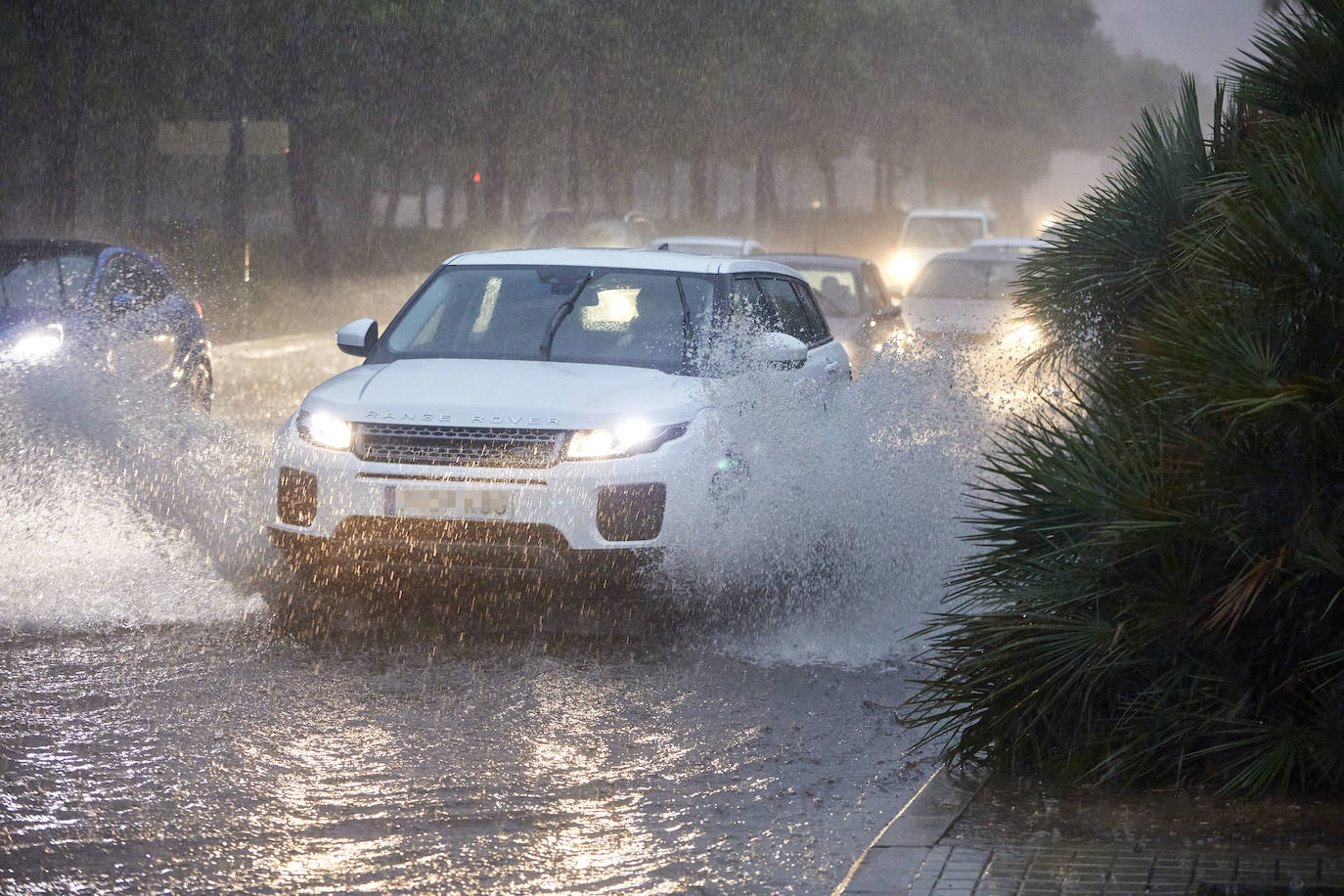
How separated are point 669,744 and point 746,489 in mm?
1979

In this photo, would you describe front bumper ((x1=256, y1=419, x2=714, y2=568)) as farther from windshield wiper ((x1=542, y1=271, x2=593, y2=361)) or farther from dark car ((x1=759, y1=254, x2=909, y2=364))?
dark car ((x1=759, y1=254, x2=909, y2=364))

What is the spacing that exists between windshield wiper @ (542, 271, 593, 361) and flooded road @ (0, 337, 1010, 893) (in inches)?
47.3

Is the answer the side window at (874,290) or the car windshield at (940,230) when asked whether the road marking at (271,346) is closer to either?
the side window at (874,290)

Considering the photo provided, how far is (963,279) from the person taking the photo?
18078 millimetres

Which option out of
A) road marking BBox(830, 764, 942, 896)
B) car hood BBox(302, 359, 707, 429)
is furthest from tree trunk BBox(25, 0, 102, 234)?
road marking BBox(830, 764, 942, 896)

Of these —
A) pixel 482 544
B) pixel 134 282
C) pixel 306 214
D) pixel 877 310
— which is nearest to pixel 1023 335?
pixel 482 544

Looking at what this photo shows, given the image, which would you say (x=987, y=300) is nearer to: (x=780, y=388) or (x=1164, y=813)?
(x=780, y=388)

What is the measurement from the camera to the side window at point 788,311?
9.20 metres

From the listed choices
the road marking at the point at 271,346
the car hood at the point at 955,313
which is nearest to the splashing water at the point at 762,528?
the car hood at the point at 955,313

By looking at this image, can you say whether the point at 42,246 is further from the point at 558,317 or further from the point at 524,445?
the point at 524,445

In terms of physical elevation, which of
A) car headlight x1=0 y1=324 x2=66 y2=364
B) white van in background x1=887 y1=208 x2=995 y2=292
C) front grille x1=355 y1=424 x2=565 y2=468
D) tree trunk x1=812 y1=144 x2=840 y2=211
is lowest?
front grille x1=355 y1=424 x2=565 y2=468

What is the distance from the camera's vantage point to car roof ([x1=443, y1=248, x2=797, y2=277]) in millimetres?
8664

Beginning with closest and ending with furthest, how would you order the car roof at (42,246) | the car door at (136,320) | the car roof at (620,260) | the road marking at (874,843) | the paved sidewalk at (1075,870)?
the paved sidewalk at (1075,870) < the road marking at (874,843) < the car roof at (620,260) < the car door at (136,320) < the car roof at (42,246)

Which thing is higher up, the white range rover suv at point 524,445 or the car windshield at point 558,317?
the car windshield at point 558,317
